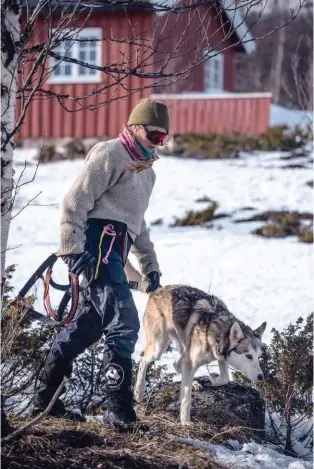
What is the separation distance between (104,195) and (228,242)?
340 inches

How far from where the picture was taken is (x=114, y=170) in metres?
5.07

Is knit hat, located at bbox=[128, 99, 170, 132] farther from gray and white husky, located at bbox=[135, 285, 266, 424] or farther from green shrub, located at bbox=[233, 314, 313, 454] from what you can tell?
green shrub, located at bbox=[233, 314, 313, 454]

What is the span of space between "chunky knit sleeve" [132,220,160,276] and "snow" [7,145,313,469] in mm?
1309

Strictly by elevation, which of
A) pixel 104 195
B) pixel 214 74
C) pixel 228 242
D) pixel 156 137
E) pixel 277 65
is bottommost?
pixel 228 242

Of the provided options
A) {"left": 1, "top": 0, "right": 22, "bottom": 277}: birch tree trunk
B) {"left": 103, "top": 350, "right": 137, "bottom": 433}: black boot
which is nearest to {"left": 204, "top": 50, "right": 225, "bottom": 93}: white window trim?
{"left": 103, "top": 350, "right": 137, "bottom": 433}: black boot

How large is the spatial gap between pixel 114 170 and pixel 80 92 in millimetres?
19019

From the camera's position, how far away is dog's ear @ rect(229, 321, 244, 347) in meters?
5.45

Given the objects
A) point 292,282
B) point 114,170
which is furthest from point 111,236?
point 292,282

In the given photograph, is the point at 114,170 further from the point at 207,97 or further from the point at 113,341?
the point at 207,97

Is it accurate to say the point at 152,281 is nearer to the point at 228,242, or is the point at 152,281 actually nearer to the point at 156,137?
the point at 156,137

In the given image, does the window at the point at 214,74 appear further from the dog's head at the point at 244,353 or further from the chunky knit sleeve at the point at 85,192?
the chunky knit sleeve at the point at 85,192

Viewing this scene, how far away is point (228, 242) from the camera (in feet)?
44.7

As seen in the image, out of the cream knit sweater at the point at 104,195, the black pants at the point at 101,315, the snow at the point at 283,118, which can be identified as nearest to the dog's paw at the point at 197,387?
the black pants at the point at 101,315

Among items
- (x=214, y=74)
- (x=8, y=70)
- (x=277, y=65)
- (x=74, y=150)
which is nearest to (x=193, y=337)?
(x=8, y=70)
